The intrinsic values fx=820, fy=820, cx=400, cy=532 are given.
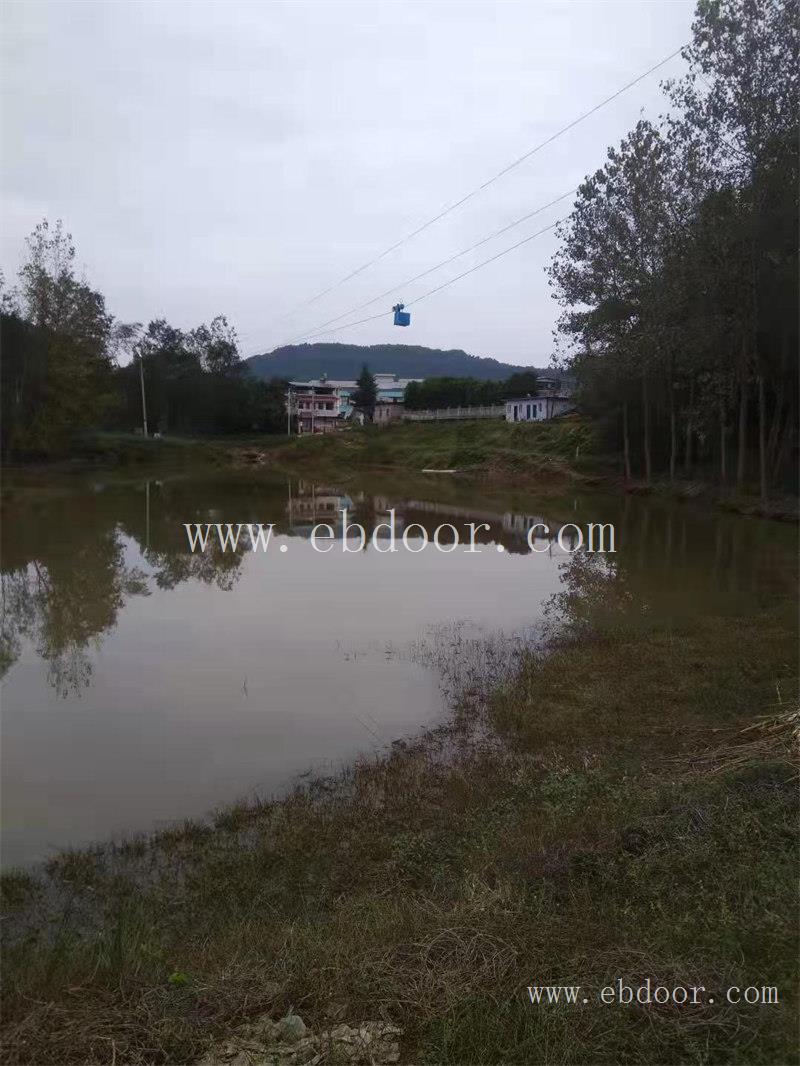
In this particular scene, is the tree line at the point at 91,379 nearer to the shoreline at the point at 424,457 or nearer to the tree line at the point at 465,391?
the shoreline at the point at 424,457

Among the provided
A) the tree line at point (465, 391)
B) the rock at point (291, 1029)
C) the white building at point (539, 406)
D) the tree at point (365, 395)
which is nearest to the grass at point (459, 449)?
the white building at point (539, 406)

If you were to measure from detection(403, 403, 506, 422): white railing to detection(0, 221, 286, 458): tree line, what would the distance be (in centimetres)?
1182

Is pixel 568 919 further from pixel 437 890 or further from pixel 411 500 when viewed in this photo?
pixel 411 500

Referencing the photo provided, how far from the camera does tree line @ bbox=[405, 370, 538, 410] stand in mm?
65000

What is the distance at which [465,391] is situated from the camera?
2670 inches

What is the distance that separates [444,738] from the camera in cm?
625

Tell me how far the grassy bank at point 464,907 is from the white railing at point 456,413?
182 feet

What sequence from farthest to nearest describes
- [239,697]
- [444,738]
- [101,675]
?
[101,675] → [239,697] → [444,738]

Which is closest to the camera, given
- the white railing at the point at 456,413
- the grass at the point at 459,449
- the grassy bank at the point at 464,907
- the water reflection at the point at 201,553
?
the grassy bank at the point at 464,907

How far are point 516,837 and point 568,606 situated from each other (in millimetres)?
7252

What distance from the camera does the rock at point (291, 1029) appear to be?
2498mm

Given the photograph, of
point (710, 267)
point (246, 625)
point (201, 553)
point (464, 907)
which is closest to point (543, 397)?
point (710, 267)

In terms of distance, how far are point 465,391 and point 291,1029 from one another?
219 ft

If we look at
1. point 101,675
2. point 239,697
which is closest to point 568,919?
point 239,697
